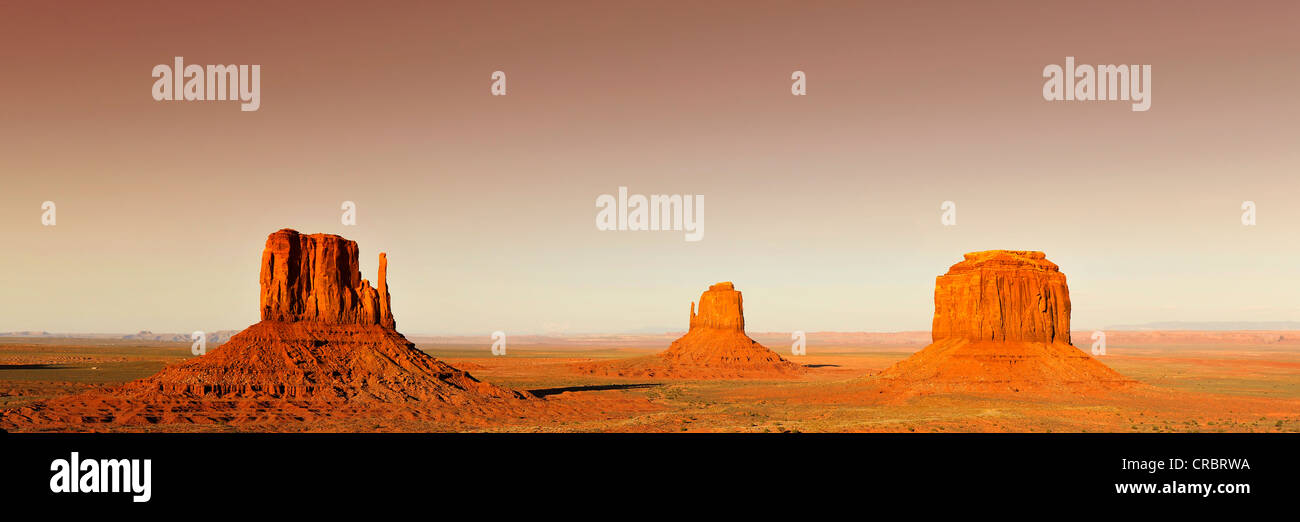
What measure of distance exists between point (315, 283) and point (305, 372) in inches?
247

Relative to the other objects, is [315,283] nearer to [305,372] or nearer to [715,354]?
[305,372]

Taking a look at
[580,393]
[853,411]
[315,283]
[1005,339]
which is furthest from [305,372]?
[1005,339]

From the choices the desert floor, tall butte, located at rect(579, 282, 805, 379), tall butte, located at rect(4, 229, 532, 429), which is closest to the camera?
the desert floor

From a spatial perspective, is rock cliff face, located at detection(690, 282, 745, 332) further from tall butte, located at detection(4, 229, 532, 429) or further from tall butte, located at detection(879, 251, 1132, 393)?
tall butte, located at detection(4, 229, 532, 429)

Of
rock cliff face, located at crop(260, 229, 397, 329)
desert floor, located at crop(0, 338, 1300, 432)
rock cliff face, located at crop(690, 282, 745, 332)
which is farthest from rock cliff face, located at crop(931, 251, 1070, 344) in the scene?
rock cliff face, located at crop(690, 282, 745, 332)

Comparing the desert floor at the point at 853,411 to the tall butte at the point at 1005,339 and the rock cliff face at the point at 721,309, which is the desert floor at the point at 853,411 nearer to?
the tall butte at the point at 1005,339

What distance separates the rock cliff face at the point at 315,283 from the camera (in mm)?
46906

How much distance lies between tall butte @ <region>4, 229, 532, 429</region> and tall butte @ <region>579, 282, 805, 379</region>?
155 ft

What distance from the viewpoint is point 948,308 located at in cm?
6275

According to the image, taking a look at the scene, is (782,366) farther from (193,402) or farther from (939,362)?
(193,402)

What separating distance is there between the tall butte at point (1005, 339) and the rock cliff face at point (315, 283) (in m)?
38.2

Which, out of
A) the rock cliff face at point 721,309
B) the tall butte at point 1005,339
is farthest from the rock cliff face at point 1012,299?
the rock cliff face at point 721,309

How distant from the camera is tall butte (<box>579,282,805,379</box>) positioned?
315ft
